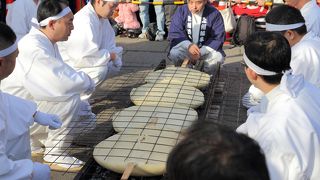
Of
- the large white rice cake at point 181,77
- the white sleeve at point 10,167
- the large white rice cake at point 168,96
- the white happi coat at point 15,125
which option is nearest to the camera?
the white sleeve at point 10,167

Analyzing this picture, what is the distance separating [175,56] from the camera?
6.26 meters

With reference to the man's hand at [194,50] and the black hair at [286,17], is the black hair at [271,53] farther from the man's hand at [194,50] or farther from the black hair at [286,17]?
the man's hand at [194,50]

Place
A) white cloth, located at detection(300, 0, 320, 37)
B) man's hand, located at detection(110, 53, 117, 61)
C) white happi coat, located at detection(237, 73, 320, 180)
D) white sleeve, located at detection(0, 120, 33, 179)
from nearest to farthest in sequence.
Answer: white happi coat, located at detection(237, 73, 320, 180)
white sleeve, located at detection(0, 120, 33, 179)
white cloth, located at detection(300, 0, 320, 37)
man's hand, located at detection(110, 53, 117, 61)

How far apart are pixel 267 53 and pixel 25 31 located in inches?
189

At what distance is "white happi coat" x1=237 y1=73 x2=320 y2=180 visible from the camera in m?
2.17

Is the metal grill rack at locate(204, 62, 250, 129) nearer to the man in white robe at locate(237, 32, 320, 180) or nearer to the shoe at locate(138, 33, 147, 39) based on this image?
the man in white robe at locate(237, 32, 320, 180)

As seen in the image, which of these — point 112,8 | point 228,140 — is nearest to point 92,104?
point 112,8

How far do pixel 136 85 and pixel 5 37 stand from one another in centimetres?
345

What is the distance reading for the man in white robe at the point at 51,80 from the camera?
3877mm

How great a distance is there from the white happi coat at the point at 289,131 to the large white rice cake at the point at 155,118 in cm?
105

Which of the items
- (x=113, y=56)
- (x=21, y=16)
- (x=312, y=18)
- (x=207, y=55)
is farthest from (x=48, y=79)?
(x=312, y=18)

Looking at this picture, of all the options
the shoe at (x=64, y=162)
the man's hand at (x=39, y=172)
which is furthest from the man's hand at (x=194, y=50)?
the man's hand at (x=39, y=172)

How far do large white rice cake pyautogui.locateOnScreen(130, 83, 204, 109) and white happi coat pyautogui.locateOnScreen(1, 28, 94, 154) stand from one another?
64cm

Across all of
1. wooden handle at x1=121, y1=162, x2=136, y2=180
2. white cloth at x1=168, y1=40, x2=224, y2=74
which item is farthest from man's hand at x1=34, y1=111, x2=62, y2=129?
white cloth at x1=168, y1=40, x2=224, y2=74
